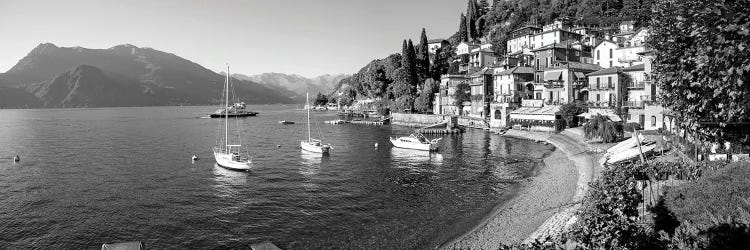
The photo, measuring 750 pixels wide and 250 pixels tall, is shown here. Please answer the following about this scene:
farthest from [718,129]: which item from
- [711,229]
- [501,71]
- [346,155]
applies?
[501,71]

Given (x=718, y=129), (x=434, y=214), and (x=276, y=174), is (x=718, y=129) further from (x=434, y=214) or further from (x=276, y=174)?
(x=276, y=174)

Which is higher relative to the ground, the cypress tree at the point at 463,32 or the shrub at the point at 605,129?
the cypress tree at the point at 463,32

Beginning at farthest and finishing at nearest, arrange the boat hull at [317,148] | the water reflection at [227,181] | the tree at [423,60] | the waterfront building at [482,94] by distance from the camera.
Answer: the tree at [423,60]
the waterfront building at [482,94]
the boat hull at [317,148]
the water reflection at [227,181]

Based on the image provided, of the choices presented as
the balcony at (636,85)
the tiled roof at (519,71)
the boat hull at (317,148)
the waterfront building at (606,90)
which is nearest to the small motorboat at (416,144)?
the boat hull at (317,148)

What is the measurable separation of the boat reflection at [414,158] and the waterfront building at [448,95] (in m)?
53.9

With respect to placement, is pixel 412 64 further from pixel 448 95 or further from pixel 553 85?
pixel 553 85

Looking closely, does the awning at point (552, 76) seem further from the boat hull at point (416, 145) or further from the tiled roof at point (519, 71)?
the boat hull at point (416, 145)

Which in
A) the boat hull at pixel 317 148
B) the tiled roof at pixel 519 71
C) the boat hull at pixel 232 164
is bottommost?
the boat hull at pixel 232 164

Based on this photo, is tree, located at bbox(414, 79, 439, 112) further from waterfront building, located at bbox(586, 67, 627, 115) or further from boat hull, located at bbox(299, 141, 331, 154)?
boat hull, located at bbox(299, 141, 331, 154)

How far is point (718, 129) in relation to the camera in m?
19.5

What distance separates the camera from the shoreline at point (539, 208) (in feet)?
81.7

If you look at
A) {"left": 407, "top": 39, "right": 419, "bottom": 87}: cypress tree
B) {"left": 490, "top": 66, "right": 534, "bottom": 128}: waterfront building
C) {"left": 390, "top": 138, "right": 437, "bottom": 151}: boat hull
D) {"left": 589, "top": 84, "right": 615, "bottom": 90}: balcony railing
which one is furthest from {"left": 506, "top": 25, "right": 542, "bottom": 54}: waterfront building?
{"left": 390, "top": 138, "right": 437, "bottom": 151}: boat hull

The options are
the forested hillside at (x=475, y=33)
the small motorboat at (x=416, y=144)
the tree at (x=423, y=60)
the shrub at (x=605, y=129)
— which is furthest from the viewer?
the tree at (x=423, y=60)

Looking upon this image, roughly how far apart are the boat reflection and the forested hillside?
65.0 metres
